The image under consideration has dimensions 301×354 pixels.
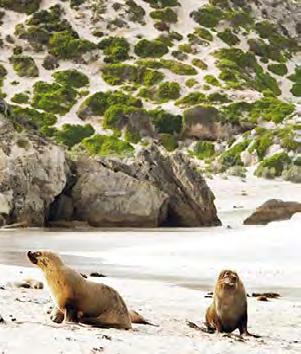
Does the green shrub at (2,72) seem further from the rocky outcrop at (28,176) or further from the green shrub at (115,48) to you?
the rocky outcrop at (28,176)

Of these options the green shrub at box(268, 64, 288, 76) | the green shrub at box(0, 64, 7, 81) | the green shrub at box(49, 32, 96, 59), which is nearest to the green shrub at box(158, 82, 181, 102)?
the green shrub at box(49, 32, 96, 59)

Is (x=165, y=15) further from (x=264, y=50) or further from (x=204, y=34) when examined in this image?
(x=264, y=50)

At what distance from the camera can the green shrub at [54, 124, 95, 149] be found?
8262 cm

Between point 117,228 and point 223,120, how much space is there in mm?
48180

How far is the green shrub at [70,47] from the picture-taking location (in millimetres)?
109188

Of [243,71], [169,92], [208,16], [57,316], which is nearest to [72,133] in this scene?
[169,92]

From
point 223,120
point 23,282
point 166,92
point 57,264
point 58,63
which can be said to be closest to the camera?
point 57,264

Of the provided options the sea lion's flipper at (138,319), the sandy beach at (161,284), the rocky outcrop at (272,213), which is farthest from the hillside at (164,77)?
the sea lion's flipper at (138,319)

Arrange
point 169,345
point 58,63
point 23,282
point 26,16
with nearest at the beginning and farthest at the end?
point 169,345
point 23,282
point 58,63
point 26,16

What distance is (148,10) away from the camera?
12150 centimetres

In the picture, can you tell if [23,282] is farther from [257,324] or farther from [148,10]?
[148,10]

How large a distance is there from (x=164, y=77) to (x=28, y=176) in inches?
2583

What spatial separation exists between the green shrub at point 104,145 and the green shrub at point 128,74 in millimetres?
20007

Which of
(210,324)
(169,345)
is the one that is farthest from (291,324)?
(169,345)
